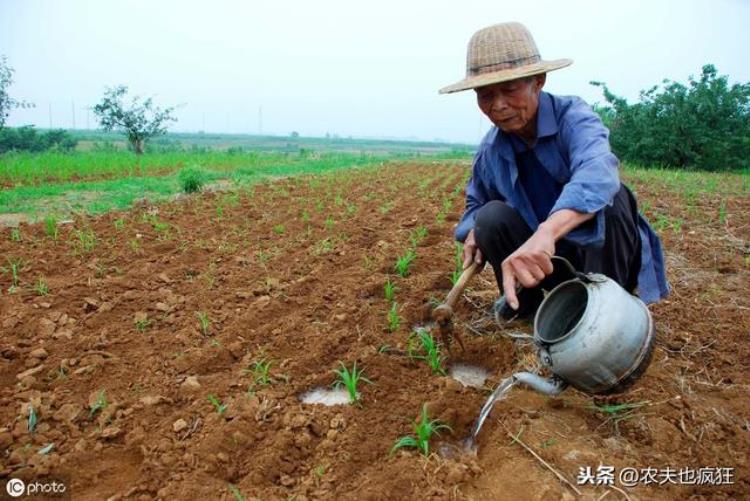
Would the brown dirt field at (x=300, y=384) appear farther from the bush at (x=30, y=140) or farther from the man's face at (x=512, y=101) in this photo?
the bush at (x=30, y=140)

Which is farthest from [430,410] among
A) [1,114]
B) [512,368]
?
[1,114]

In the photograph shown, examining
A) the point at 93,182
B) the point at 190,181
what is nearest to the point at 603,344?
the point at 190,181

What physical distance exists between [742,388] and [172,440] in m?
2.17

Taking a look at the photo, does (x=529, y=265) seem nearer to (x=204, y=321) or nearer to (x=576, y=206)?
(x=576, y=206)

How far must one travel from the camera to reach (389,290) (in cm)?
294

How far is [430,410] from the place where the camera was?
6.08 feet

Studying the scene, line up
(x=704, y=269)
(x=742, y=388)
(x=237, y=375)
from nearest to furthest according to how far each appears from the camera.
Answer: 1. (x=742, y=388)
2. (x=237, y=375)
3. (x=704, y=269)

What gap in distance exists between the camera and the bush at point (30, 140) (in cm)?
2483

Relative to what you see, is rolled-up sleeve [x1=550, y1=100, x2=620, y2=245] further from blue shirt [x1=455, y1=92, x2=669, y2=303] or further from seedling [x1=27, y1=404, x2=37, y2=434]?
seedling [x1=27, y1=404, x2=37, y2=434]

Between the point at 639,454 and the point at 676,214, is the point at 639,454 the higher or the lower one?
the lower one

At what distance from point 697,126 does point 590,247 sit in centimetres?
1801

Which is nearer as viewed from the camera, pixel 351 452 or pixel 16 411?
pixel 351 452

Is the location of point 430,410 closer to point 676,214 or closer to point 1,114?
point 676,214

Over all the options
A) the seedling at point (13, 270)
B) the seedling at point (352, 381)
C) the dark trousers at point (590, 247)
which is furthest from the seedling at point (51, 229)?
the dark trousers at point (590, 247)
